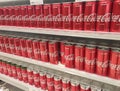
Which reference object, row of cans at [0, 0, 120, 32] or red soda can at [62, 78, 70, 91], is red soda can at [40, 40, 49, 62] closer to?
row of cans at [0, 0, 120, 32]

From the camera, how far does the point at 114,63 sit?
1.14 m

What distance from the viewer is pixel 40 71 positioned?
172 cm

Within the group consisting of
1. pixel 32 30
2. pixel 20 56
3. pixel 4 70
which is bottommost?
pixel 4 70

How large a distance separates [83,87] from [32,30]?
80cm

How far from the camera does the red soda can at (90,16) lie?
112 centimetres

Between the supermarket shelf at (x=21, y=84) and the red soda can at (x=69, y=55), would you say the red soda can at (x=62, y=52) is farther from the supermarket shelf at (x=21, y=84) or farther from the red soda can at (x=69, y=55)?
the supermarket shelf at (x=21, y=84)

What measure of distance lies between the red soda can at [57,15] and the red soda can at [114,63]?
542 millimetres

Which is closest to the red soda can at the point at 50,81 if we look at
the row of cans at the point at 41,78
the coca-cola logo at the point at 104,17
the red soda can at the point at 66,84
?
the row of cans at the point at 41,78

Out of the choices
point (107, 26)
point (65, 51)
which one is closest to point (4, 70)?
point (65, 51)

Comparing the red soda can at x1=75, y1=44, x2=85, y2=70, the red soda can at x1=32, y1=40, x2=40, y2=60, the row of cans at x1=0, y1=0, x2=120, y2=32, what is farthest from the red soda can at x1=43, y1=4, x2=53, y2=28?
the red soda can at x1=75, y1=44, x2=85, y2=70

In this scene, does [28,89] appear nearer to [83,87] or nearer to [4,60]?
[4,60]

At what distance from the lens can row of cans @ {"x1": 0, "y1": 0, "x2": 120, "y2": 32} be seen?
106 centimetres

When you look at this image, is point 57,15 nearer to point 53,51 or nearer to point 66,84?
point 53,51

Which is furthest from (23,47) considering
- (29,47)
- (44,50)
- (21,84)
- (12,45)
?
(21,84)
